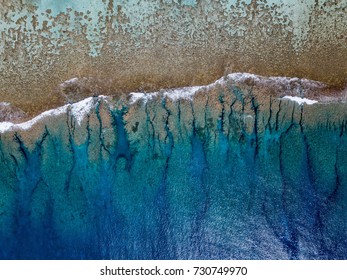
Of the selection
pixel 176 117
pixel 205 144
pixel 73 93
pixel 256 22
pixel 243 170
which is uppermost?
pixel 256 22

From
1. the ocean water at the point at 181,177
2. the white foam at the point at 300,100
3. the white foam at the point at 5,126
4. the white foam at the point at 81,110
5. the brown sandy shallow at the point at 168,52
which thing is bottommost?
the ocean water at the point at 181,177

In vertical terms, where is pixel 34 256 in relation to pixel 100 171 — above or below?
below

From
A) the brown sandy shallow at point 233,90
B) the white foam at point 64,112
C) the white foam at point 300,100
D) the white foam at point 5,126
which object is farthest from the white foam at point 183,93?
the white foam at point 5,126

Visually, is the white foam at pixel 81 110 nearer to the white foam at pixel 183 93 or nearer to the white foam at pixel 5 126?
the white foam at pixel 5 126

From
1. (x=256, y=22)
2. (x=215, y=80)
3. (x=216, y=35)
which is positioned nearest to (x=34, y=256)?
(x=215, y=80)

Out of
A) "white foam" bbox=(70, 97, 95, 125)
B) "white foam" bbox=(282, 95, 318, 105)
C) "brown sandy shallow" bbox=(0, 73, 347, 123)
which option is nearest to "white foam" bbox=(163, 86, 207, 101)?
"brown sandy shallow" bbox=(0, 73, 347, 123)

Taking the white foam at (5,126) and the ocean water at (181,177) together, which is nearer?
the ocean water at (181,177)

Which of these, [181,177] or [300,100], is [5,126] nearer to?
[181,177]

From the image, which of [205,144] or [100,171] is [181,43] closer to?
[205,144]

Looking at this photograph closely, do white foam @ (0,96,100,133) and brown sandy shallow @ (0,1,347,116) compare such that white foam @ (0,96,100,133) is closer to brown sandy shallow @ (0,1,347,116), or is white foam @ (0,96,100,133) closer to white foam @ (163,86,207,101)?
brown sandy shallow @ (0,1,347,116)
